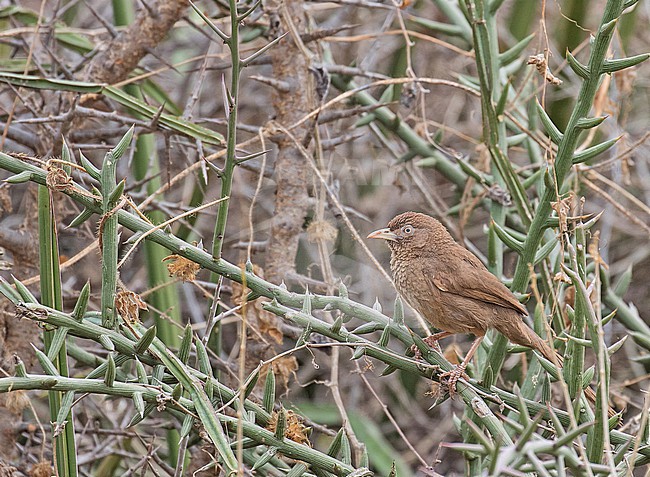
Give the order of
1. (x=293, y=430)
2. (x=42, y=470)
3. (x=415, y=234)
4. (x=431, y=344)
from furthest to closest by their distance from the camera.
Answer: (x=415, y=234) < (x=431, y=344) < (x=42, y=470) < (x=293, y=430)

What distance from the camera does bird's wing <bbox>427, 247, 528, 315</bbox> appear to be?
8.52 ft

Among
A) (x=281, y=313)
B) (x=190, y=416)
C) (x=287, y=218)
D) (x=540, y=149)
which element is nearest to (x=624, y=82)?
(x=540, y=149)

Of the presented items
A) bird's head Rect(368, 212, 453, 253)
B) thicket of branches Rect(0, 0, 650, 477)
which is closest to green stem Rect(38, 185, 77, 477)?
thicket of branches Rect(0, 0, 650, 477)

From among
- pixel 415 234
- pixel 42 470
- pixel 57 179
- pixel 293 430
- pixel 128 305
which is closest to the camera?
pixel 57 179

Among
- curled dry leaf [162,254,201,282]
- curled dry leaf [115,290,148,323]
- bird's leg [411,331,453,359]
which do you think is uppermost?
curled dry leaf [162,254,201,282]

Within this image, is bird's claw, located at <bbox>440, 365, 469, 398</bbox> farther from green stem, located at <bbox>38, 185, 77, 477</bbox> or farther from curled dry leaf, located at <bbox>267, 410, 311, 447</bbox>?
green stem, located at <bbox>38, 185, 77, 477</bbox>

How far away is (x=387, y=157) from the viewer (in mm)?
5648

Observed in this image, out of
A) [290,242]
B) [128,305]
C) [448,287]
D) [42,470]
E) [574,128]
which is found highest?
[574,128]

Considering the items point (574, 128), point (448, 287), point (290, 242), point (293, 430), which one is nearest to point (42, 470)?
point (293, 430)

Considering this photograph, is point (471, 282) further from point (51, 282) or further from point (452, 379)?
point (51, 282)

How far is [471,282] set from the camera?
275cm

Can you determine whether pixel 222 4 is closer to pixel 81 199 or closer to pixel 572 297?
pixel 81 199

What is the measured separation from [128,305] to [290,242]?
117 centimetres

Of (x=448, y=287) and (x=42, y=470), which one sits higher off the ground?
(x=448, y=287)
